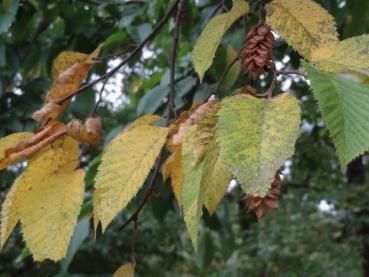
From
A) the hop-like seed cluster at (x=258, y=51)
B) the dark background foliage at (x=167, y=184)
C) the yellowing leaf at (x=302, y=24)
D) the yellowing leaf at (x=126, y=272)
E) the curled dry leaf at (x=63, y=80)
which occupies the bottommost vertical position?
the dark background foliage at (x=167, y=184)

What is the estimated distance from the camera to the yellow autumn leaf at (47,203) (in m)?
0.54

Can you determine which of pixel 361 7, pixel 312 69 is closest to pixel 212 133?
pixel 312 69

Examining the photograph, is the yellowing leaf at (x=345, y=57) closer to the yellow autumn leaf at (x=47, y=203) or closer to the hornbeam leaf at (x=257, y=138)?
the hornbeam leaf at (x=257, y=138)

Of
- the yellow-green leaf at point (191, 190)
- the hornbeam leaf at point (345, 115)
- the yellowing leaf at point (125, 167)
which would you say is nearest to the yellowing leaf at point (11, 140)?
the yellowing leaf at point (125, 167)

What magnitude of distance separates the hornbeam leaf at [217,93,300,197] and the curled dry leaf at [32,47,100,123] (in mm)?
386

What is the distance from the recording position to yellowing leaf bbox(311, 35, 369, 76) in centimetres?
43

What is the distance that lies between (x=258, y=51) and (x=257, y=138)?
183 millimetres

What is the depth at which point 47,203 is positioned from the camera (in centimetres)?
56

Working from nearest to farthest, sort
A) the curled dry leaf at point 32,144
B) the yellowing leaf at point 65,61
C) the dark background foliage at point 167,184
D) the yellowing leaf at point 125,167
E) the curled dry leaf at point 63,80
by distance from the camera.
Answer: the yellowing leaf at point 125,167 < the curled dry leaf at point 32,144 < the curled dry leaf at point 63,80 < the yellowing leaf at point 65,61 < the dark background foliage at point 167,184

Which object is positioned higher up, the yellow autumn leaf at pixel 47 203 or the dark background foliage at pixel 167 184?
the yellow autumn leaf at pixel 47 203

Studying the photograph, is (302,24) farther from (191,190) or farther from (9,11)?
(9,11)

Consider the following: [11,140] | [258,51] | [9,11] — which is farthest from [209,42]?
[9,11]

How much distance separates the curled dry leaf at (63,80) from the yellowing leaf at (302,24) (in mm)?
338

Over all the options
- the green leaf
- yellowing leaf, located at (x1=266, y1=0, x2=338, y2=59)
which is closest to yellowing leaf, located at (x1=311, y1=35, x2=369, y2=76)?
yellowing leaf, located at (x1=266, y1=0, x2=338, y2=59)
